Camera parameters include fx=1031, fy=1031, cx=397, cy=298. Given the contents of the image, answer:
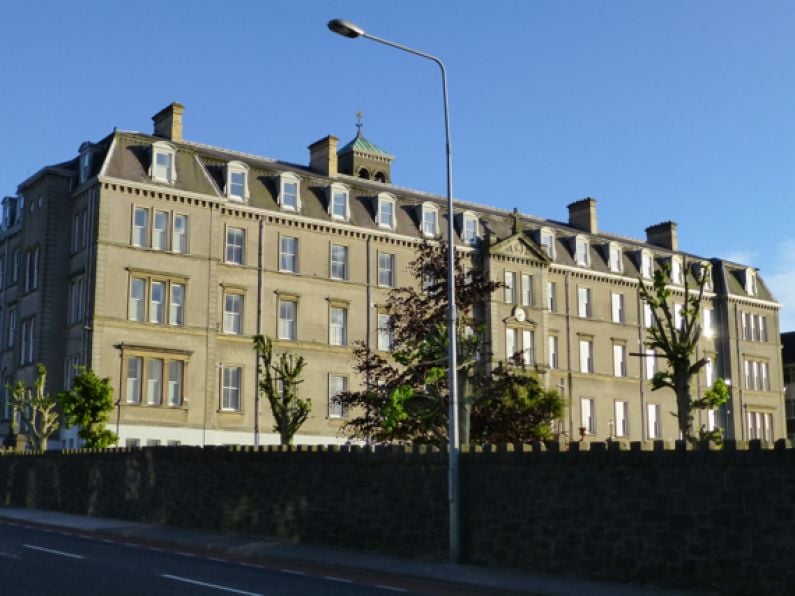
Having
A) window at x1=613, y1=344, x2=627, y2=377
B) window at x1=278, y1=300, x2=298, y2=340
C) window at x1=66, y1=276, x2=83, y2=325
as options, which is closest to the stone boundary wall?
window at x1=66, y1=276, x2=83, y2=325

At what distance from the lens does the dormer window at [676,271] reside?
238ft

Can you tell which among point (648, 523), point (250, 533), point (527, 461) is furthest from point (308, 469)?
point (648, 523)

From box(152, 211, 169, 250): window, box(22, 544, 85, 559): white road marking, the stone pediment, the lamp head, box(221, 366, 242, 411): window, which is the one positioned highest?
the stone pediment

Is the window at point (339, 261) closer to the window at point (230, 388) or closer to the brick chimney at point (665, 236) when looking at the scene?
the window at point (230, 388)

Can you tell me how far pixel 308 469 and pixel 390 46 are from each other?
10682 millimetres

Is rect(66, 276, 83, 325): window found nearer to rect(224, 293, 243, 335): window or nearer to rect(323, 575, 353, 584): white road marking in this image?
rect(224, 293, 243, 335): window

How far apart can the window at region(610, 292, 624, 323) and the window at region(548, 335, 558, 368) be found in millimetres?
6097

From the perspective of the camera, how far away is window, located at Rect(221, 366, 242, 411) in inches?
2024

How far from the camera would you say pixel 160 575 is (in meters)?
17.8

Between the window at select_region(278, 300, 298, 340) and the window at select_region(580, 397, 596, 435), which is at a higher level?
the window at select_region(278, 300, 298, 340)

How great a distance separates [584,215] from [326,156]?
22539 mm

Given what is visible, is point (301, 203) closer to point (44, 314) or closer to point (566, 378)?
point (44, 314)

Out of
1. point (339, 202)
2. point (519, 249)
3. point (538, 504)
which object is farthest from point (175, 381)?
point (538, 504)

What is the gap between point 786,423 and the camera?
81625 millimetres
